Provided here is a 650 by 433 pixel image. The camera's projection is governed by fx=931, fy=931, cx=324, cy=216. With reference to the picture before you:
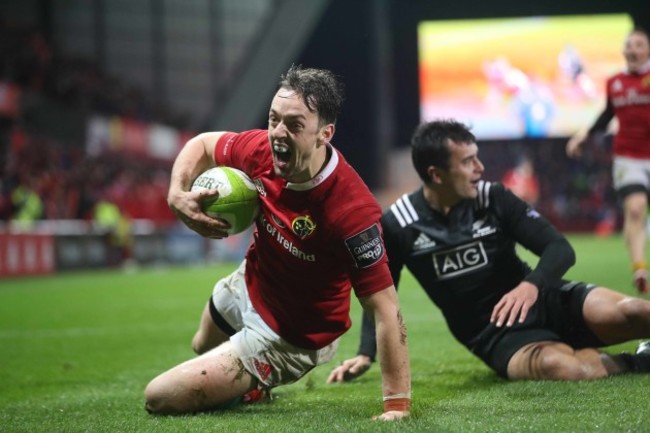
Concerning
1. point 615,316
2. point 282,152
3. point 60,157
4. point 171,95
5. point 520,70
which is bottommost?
point 60,157

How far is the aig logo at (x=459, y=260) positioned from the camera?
461 centimetres

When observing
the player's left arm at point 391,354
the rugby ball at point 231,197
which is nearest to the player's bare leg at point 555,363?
the player's left arm at point 391,354

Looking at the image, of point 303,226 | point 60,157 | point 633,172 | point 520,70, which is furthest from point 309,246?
point 520,70

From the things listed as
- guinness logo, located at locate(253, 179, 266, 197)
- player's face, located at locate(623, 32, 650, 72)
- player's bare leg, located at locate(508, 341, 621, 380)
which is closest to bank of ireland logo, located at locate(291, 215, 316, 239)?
guinness logo, located at locate(253, 179, 266, 197)

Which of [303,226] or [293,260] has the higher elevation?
[303,226]

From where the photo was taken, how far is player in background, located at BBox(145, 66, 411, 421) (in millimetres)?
3693

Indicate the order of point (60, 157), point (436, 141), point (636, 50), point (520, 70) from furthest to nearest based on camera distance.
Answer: point (520, 70) < point (60, 157) < point (636, 50) < point (436, 141)

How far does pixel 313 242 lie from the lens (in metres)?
3.85

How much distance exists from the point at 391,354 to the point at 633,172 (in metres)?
4.87

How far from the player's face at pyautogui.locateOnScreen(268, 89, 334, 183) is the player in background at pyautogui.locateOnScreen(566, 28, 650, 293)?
174 inches

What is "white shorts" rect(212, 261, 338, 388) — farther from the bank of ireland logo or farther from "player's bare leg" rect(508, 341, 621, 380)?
"player's bare leg" rect(508, 341, 621, 380)

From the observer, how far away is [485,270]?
15.2 ft

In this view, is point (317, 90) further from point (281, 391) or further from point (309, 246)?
point (281, 391)

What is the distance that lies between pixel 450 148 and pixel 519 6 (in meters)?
25.8
